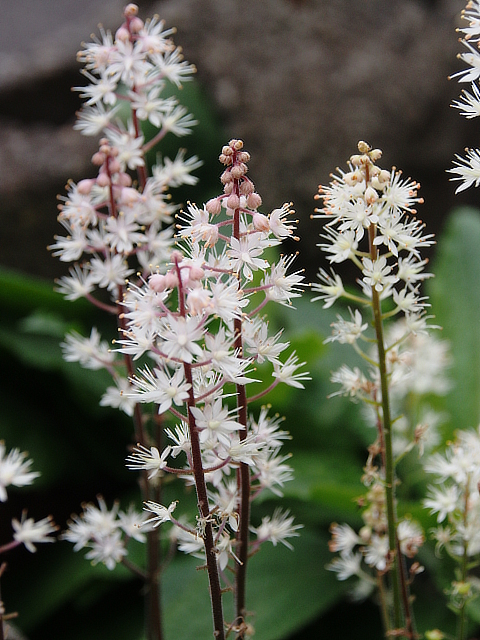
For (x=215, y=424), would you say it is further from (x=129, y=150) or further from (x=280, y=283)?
(x=129, y=150)

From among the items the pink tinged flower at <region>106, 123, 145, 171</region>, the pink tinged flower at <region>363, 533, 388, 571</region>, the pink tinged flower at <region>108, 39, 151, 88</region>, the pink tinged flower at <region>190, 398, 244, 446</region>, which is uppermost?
the pink tinged flower at <region>108, 39, 151, 88</region>

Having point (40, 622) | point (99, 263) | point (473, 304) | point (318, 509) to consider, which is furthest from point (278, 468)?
point (473, 304)

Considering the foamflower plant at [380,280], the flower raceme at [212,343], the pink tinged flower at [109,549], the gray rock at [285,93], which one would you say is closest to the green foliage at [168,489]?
the pink tinged flower at [109,549]

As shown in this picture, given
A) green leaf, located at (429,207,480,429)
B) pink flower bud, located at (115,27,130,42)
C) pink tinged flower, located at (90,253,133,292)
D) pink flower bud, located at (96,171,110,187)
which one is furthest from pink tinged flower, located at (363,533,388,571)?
pink flower bud, located at (115,27,130,42)

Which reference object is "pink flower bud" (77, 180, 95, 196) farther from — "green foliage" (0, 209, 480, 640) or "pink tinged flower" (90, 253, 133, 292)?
"green foliage" (0, 209, 480, 640)

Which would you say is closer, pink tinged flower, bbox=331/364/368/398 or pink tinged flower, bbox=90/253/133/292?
pink tinged flower, bbox=331/364/368/398

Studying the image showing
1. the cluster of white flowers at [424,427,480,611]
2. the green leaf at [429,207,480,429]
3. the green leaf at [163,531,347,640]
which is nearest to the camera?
the cluster of white flowers at [424,427,480,611]

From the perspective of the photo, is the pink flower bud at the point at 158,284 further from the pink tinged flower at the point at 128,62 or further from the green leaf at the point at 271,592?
the green leaf at the point at 271,592
